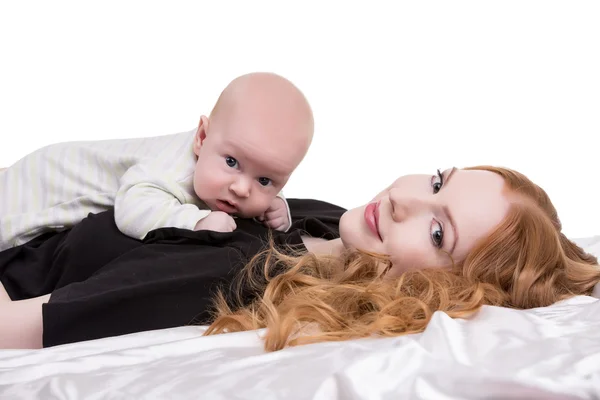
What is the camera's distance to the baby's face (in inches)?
92.4

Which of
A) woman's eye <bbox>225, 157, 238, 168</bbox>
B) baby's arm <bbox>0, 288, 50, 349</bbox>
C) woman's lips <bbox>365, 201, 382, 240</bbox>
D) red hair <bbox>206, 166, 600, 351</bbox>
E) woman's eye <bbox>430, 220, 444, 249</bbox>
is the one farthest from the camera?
woman's eye <bbox>225, 157, 238, 168</bbox>

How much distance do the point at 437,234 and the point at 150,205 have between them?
89 centimetres

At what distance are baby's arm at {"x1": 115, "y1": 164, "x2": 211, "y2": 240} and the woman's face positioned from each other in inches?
22.3

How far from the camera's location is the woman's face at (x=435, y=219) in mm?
1998

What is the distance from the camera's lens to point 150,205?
7.59ft

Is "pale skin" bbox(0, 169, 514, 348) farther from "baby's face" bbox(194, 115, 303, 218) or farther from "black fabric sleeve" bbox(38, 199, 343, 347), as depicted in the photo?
"baby's face" bbox(194, 115, 303, 218)

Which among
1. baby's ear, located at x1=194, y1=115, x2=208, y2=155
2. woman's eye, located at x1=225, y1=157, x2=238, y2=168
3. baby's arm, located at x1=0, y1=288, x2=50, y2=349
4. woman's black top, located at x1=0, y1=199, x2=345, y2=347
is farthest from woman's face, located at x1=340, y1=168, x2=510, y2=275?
baby's arm, located at x1=0, y1=288, x2=50, y2=349

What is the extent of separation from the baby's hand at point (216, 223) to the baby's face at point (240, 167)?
9 centimetres

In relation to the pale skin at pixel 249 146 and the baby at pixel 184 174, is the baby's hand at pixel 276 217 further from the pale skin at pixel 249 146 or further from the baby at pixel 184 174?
the pale skin at pixel 249 146

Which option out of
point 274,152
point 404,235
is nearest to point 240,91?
point 274,152

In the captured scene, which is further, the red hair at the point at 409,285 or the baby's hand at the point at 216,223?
the baby's hand at the point at 216,223

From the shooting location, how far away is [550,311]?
1857mm

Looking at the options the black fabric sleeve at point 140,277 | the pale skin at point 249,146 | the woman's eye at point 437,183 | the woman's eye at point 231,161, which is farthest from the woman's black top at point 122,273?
the woman's eye at point 437,183

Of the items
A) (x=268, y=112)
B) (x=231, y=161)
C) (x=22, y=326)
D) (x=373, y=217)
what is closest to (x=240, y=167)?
(x=231, y=161)
